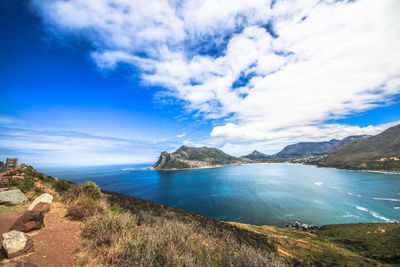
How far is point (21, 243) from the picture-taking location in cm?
605

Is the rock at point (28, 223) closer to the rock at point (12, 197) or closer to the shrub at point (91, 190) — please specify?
the rock at point (12, 197)

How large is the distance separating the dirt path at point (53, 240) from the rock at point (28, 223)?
0.21 m

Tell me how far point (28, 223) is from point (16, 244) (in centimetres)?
216

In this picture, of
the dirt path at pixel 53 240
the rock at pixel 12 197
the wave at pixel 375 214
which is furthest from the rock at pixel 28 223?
the wave at pixel 375 214

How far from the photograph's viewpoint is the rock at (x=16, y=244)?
18.9 feet

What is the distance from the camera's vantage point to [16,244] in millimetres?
5969

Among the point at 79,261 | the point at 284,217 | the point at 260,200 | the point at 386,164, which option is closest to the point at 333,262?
the point at 284,217

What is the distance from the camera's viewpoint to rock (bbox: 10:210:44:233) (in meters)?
7.59

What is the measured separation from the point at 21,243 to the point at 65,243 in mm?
1237

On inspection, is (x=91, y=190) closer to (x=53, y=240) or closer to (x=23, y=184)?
(x=23, y=184)

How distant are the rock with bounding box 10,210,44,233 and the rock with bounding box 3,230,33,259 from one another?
1457 millimetres

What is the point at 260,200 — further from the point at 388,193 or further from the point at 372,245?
the point at 388,193

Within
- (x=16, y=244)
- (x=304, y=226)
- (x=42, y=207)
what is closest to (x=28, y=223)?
(x=16, y=244)

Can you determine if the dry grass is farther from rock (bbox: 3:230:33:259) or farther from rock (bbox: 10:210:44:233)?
rock (bbox: 10:210:44:233)
